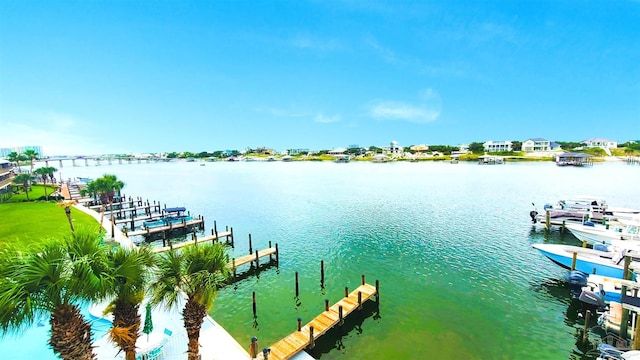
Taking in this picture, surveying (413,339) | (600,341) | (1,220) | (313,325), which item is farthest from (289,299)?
(1,220)

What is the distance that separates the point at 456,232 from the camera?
1340 inches

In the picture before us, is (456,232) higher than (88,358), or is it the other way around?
(88,358)

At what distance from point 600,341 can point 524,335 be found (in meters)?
3.25

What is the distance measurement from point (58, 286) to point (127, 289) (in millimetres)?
1890

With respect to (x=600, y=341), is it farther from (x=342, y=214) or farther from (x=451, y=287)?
(x=342, y=214)

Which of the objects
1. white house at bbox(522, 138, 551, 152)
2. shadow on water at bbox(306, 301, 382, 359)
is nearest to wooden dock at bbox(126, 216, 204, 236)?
shadow on water at bbox(306, 301, 382, 359)

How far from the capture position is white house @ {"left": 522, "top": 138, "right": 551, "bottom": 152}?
566ft

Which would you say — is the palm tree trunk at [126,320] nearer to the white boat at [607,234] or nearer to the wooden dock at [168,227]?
the wooden dock at [168,227]

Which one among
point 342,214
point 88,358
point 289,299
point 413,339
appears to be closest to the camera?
point 88,358

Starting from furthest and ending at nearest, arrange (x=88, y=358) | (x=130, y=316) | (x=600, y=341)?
(x=600, y=341) < (x=130, y=316) < (x=88, y=358)

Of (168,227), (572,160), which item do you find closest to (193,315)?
(168,227)

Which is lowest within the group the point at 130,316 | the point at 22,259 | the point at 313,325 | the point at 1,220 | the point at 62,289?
the point at 313,325

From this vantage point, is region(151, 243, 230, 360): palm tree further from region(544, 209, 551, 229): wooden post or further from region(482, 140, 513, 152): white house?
region(482, 140, 513, 152): white house

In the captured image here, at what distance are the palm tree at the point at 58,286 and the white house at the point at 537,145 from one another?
21545 cm
